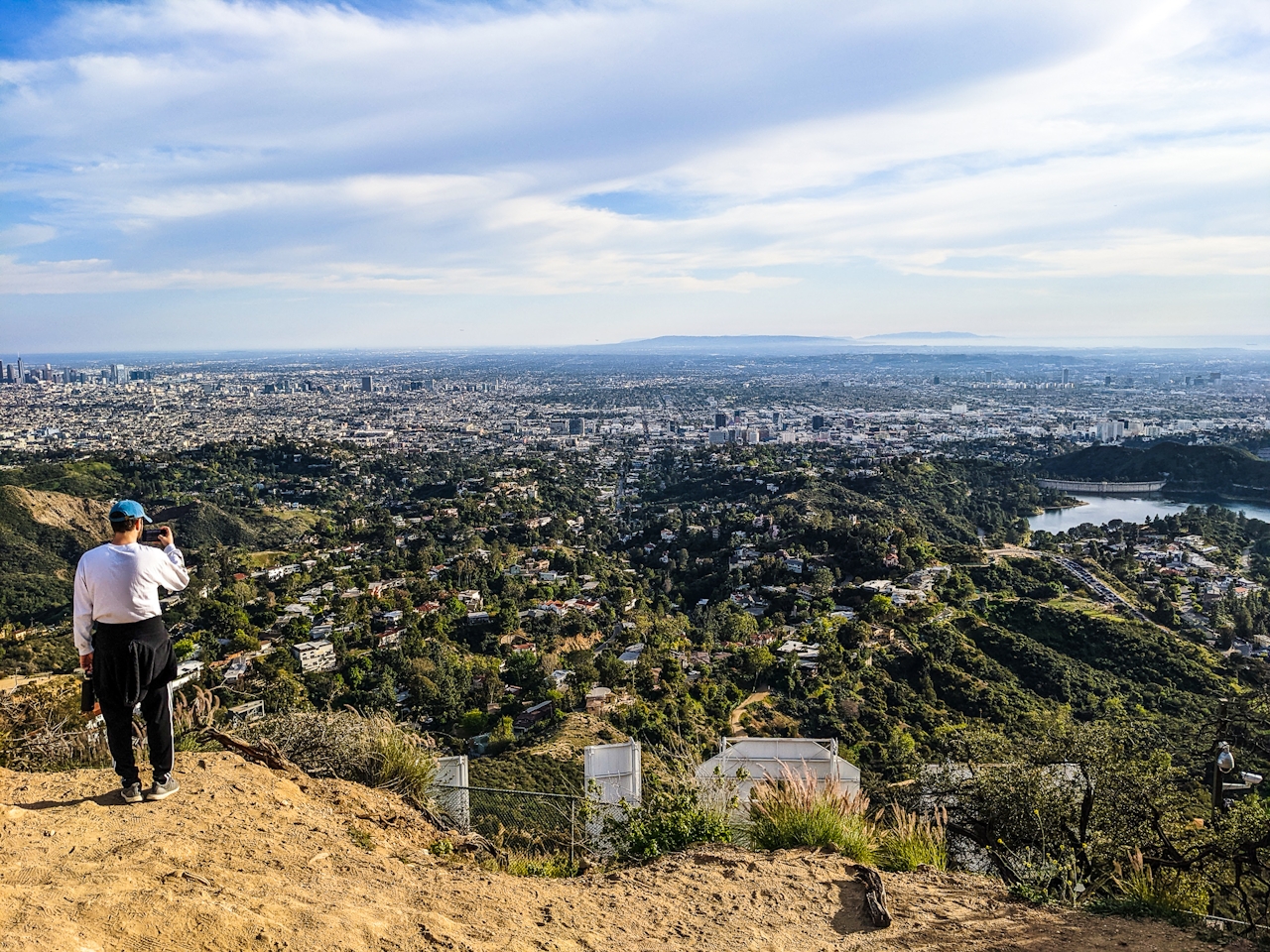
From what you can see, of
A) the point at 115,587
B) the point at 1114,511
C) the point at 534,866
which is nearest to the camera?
the point at 115,587

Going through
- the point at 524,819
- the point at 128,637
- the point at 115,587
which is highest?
the point at 115,587

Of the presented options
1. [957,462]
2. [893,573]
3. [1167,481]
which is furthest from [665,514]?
[1167,481]

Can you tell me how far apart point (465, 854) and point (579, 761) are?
638cm

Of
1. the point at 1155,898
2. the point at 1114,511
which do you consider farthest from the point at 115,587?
the point at 1114,511

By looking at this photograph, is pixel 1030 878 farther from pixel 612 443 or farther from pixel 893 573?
pixel 612 443

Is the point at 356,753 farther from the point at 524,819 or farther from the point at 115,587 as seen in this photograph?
the point at 115,587

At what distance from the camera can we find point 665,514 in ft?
96.5

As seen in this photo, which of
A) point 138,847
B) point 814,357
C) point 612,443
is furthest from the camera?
point 814,357

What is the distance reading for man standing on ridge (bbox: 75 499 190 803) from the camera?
106 inches

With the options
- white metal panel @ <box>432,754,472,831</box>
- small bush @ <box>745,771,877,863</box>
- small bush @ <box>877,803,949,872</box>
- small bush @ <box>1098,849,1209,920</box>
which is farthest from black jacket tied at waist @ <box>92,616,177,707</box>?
small bush @ <box>1098,849,1209,920</box>

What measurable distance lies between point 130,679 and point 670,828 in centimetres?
206

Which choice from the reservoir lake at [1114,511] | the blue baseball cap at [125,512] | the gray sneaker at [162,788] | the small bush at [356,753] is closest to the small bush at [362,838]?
the small bush at [356,753]

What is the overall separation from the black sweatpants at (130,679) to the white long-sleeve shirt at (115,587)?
0.13ft

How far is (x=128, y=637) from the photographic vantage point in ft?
9.01
